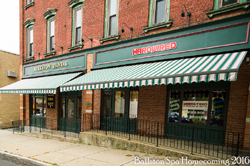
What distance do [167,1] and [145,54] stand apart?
236 centimetres

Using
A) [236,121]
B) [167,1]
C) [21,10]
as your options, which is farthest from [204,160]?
[21,10]

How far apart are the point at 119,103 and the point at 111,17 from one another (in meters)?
4.75

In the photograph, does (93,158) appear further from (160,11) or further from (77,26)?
(77,26)

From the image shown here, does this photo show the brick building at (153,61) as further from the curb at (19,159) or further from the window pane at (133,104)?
the curb at (19,159)

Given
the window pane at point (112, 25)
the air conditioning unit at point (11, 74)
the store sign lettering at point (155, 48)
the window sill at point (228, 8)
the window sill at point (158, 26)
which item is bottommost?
the air conditioning unit at point (11, 74)

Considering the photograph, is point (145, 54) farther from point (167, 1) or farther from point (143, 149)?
point (143, 149)

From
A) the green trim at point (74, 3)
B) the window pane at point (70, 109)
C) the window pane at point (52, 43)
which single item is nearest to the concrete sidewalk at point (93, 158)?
the window pane at point (70, 109)

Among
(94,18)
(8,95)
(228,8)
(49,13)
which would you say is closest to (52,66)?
(49,13)

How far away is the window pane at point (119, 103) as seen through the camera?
7.70 metres

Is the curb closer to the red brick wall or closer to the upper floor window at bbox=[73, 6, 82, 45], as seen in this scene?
the red brick wall

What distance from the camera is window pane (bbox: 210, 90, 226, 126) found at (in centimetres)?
533

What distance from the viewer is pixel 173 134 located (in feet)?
20.3

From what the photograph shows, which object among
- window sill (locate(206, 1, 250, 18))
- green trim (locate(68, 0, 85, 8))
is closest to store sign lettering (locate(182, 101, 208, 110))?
window sill (locate(206, 1, 250, 18))

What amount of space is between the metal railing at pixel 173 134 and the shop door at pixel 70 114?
5.33 feet
